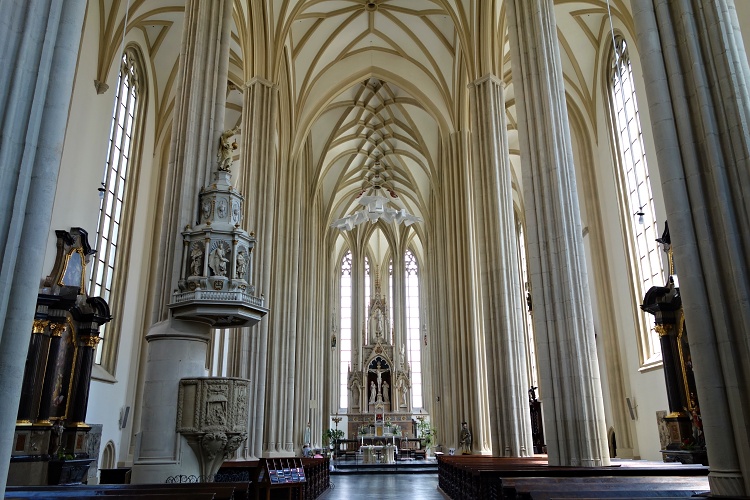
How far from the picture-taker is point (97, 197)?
15.1 meters

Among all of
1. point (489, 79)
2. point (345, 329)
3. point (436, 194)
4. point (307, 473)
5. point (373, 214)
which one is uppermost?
point (436, 194)

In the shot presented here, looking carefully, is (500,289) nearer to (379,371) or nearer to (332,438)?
(332,438)

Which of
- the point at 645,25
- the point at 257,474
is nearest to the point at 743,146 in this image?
the point at 645,25

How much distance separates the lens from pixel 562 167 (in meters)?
10.1

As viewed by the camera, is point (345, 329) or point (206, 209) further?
point (345, 329)

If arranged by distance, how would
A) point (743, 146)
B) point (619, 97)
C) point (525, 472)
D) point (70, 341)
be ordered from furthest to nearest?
point (619, 97), point (70, 341), point (525, 472), point (743, 146)

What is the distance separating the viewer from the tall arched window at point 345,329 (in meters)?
36.4

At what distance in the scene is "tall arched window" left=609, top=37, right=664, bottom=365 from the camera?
1548cm

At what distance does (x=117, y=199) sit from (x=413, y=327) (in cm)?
2410

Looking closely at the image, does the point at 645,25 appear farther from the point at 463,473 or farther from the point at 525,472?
the point at 463,473

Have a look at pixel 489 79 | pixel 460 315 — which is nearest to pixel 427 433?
pixel 460 315

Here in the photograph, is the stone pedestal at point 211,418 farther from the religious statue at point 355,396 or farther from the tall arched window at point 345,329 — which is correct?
the tall arched window at point 345,329

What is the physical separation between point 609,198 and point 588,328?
9.81 m

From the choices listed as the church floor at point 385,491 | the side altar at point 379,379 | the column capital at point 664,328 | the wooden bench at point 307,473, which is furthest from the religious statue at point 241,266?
the side altar at point 379,379
